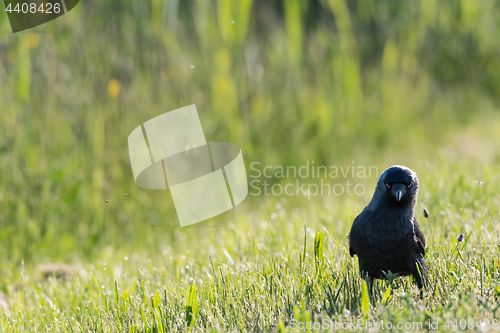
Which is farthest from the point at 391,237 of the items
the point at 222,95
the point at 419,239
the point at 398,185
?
the point at 222,95

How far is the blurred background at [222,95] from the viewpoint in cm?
552

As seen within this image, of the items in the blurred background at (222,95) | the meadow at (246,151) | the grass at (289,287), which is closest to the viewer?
the grass at (289,287)

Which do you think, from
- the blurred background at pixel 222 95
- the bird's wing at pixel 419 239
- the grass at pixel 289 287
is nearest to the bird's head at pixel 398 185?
the bird's wing at pixel 419 239

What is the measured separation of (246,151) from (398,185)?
3.95 meters

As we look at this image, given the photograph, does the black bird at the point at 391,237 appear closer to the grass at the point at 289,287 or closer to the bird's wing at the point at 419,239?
the bird's wing at the point at 419,239

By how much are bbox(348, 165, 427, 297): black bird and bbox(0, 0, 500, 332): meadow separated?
13 centimetres

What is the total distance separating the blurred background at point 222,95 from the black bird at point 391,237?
219 centimetres

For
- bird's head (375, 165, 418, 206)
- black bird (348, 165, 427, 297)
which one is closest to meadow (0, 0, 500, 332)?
black bird (348, 165, 427, 297)

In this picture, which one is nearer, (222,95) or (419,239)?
(419,239)

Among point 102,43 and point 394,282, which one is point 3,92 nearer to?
point 102,43

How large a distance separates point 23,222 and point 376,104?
4945 mm

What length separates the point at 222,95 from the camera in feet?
21.4

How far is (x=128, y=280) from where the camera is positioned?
3828 millimetres

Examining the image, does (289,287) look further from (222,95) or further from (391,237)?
(222,95)
